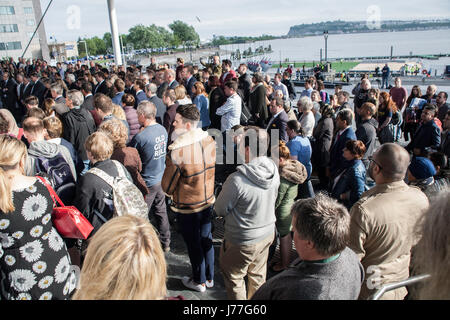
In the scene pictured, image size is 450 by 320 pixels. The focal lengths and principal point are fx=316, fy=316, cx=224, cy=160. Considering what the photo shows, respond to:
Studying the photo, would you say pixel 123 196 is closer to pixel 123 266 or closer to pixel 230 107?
pixel 123 266

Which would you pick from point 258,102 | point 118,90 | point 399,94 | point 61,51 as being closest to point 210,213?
point 258,102

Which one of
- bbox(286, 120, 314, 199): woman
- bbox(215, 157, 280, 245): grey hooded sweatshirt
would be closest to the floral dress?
bbox(215, 157, 280, 245): grey hooded sweatshirt

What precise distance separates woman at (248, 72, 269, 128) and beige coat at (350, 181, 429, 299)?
16.1 ft

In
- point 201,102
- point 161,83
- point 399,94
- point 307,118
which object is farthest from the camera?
point 161,83

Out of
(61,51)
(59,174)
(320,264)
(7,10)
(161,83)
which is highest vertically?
(7,10)

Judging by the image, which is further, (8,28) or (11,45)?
(11,45)

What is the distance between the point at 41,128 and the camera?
327 centimetres

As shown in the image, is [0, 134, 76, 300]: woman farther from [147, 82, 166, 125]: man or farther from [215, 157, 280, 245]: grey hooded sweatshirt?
[147, 82, 166, 125]: man

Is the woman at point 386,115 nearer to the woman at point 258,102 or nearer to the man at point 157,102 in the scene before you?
the woman at point 258,102

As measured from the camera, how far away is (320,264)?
1582mm

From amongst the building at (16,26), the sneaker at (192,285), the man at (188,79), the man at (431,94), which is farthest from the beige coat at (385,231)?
the building at (16,26)

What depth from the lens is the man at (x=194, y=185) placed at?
298cm

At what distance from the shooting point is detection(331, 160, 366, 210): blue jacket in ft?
11.4

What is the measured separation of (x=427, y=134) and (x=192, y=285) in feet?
13.8
